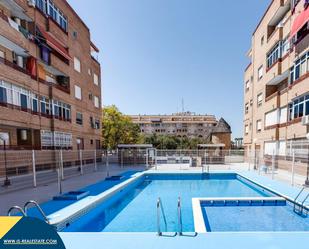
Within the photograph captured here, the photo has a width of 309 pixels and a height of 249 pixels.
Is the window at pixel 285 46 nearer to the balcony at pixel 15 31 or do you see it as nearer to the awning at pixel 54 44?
the awning at pixel 54 44

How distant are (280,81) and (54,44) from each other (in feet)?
74.5

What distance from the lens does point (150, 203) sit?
895 centimetres

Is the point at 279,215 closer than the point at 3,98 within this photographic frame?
Yes

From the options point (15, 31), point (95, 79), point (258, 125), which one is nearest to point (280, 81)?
point (258, 125)

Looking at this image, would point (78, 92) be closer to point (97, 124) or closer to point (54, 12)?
point (97, 124)

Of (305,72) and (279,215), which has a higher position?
(305,72)

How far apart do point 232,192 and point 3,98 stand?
644 inches

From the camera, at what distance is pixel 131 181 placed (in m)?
12.3

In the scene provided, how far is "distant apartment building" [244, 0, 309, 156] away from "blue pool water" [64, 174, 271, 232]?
6.55 m

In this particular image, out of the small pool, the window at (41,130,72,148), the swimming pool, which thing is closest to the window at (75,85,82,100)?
the window at (41,130,72,148)

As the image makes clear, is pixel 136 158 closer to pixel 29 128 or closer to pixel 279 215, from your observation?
pixel 29 128

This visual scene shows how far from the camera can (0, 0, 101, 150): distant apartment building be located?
43.2ft

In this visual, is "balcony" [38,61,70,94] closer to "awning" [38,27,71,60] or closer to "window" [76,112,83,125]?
"awning" [38,27,71,60]

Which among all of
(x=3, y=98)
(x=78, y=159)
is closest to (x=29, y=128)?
(x=3, y=98)
